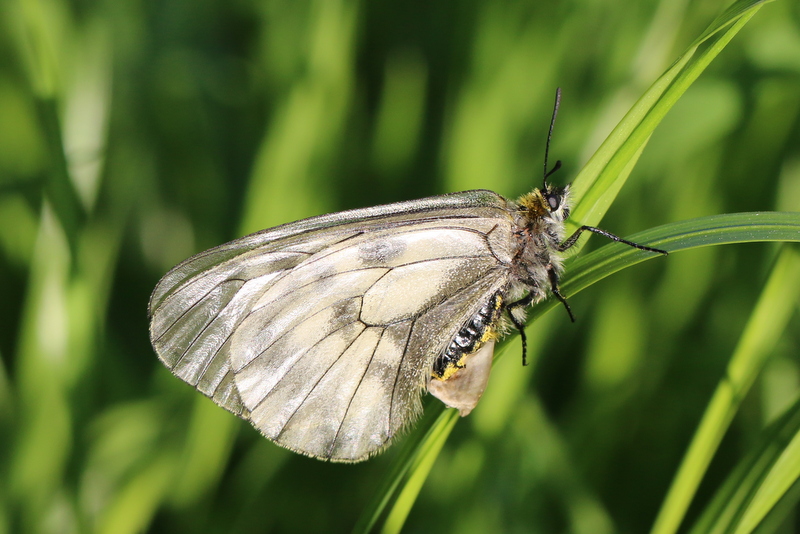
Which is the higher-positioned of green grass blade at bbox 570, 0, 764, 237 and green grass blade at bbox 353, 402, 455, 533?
green grass blade at bbox 570, 0, 764, 237

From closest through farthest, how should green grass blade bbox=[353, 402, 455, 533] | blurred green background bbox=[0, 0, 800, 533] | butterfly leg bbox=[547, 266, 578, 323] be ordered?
1. green grass blade bbox=[353, 402, 455, 533]
2. butterfly leg bbox=[547, 266, 578, 323]
3. blurred green background bbox=[0, 0, 800, 533]

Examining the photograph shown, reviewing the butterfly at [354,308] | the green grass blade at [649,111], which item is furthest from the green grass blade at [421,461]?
the green grass blade at [649,111]

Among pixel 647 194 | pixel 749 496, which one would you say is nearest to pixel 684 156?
pixel 647 194

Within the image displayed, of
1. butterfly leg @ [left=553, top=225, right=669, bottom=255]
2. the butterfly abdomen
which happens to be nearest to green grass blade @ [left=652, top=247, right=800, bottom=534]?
butterfly leg @ [left=553, top=225, right=669, bottom=255]

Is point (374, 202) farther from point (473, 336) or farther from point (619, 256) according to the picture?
point (619, 256)

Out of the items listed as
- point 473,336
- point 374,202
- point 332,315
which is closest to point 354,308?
point 332,315

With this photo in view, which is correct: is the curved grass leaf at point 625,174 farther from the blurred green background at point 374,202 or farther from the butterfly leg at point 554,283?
the blurred green background at point 374,202

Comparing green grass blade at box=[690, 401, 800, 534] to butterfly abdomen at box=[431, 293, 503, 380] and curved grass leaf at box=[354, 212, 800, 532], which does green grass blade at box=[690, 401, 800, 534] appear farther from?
butterfly abdomen at box=[431, 293, 503, 380]
